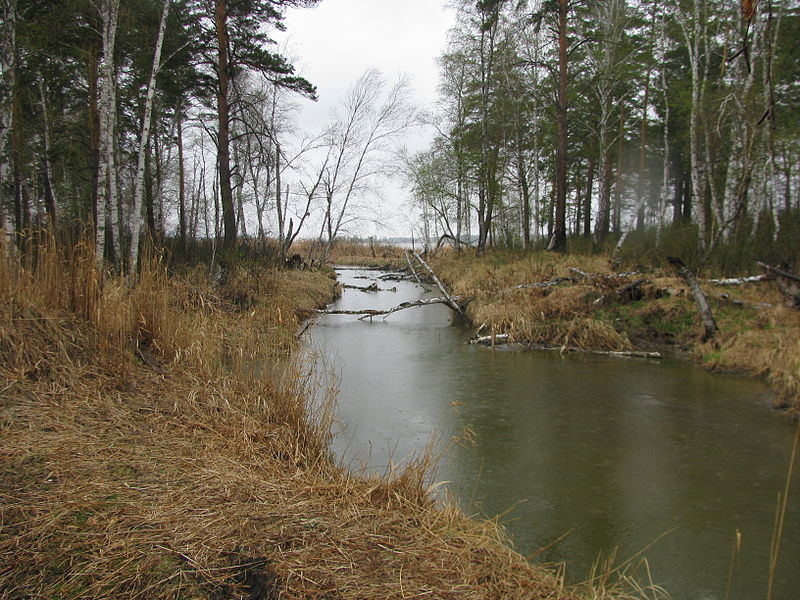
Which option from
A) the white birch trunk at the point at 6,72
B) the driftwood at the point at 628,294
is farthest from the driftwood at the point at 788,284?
the white birch trunk at the point at 6,72

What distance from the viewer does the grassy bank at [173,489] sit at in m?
1.94

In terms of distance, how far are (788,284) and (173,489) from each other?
7.84m

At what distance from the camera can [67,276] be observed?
440 cm

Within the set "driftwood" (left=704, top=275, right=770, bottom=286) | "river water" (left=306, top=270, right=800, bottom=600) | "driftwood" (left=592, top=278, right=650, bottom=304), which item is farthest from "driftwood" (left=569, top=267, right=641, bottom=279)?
"river water" (left=306, top=270, right=800, bottom=600)

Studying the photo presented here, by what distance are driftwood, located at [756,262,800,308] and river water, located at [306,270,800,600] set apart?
1.47 metres

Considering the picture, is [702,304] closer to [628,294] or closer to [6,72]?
[628,294]

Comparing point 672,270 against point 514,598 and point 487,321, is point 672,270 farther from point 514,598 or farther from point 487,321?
→ point 514,598

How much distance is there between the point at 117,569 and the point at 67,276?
10.7ft

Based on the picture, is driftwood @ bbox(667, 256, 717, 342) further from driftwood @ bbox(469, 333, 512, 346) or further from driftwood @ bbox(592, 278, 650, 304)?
driftwood @ bbox(469, 333, 512, 346)

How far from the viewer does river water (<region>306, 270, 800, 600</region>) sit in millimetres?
3037

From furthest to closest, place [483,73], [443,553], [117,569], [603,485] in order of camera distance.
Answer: [483,73]
[603,485]
[443,553]
[117,569]

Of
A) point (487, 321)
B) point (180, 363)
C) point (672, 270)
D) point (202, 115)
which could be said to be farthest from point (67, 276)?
point (202, 115)

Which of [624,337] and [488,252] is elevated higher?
[488,252]

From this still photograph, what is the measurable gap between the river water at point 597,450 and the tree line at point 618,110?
4118 millimetres
